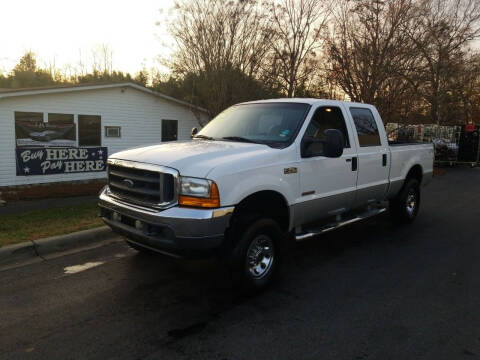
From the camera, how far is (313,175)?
180 inches

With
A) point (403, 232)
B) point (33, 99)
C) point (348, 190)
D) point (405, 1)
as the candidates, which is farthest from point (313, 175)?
point (405, 1)

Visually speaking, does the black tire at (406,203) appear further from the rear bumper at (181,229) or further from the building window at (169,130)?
the building window at (169,130)

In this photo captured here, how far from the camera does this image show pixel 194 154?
3.79 meters

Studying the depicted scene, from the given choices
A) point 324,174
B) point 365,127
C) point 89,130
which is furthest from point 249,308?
point 89,130

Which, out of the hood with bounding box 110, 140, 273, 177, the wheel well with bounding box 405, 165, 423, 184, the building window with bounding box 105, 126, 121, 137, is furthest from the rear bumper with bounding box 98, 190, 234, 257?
the building window with bounding box 105, 126, 121, 137

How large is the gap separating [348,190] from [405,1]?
13.4 m

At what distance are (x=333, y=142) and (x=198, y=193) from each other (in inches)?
65.1

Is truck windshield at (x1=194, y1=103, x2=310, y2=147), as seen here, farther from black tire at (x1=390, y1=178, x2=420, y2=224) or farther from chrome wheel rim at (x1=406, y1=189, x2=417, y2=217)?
chrome wheel rim at (x1=406, y1=189, x2=417, y2=217)

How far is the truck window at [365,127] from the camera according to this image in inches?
217

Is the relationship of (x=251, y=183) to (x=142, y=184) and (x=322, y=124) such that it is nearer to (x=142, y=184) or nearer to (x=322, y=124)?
(x=142, y=184)

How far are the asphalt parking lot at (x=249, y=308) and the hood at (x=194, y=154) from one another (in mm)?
1358

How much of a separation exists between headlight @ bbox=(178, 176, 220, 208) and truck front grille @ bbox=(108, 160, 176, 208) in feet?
0.35

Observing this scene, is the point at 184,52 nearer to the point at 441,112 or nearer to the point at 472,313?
the point at 472,313

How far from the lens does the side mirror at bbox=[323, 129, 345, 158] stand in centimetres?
419
